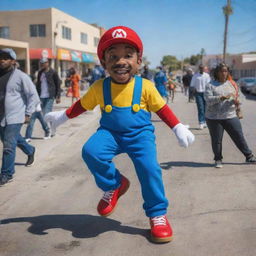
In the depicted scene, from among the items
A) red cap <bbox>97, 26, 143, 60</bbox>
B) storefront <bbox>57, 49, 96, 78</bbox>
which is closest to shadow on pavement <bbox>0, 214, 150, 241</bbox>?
red cap <bbox>97, 26, 143, 60</bbox>

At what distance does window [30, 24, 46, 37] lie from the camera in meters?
38.7

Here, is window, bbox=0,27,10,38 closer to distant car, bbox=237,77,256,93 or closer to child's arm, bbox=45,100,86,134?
distant car, bbox=237,77,256,93

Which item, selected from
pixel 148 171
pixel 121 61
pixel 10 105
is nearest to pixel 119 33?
pixel 121 61

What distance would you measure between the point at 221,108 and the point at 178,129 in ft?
9.08

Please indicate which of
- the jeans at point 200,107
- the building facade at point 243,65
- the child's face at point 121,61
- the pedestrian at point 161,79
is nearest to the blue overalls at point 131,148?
the child's face at point 121,61

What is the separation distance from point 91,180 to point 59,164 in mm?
1269

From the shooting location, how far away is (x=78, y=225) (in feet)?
12.0

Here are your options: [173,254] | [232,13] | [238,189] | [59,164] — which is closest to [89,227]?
[173,254]

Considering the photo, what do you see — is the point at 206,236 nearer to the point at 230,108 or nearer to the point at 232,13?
the point at 230,108

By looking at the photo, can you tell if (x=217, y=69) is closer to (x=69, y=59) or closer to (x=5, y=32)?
(x=69, y=59)

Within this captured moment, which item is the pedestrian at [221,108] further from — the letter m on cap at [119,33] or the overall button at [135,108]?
the letter m on cap at [119,33]

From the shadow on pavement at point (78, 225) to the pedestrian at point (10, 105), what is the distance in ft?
4.67

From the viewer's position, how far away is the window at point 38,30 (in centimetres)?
3866

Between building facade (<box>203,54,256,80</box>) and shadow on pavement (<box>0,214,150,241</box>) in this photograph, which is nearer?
shadow on pavement (<box>0,214,150,241</box>)
